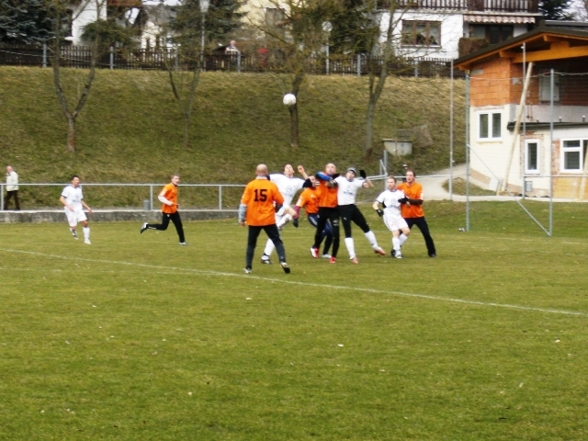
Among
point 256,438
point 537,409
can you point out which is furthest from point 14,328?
point 537,409

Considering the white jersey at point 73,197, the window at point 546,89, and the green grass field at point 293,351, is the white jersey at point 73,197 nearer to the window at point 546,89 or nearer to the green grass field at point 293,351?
the green grass field at point 293,351

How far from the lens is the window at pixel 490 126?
43031 millimetres

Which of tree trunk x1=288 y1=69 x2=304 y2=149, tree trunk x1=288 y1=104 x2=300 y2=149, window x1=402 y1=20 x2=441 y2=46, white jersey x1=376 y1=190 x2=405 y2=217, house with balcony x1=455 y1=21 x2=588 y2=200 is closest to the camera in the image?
white jersey x1=376 y1=190 x2=405 y2=217

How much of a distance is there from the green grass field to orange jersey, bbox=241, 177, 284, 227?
981 millimetres

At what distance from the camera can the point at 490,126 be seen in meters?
43.5

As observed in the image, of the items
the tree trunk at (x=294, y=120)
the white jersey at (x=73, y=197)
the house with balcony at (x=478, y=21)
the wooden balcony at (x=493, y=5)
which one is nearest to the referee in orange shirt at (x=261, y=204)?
the white jersey at (x=73, y=197)

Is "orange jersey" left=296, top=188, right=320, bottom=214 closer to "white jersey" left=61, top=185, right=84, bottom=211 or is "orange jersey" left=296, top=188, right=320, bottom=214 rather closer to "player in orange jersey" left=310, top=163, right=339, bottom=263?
"player in orange jersey" left=310, top=163, right=339, bottom=263

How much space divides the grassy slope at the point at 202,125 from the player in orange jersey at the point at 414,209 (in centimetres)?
2282

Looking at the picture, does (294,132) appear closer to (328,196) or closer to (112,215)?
(112,215)

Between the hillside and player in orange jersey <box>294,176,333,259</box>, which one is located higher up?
the hillside

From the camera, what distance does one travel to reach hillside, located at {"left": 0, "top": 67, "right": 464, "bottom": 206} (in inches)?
1751

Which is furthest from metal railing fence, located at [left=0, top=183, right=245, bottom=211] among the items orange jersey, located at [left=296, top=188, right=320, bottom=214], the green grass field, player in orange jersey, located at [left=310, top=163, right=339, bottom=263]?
the green grass field

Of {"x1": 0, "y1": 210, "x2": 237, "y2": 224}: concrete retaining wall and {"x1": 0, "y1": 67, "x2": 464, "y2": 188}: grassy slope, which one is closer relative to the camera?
{"x1": 0, "y1": 210, "x2": 237, "y2": 224}: concrete retaining wall

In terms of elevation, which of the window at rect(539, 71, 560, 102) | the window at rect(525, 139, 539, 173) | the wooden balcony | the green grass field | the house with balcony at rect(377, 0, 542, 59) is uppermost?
the wooden balcony
